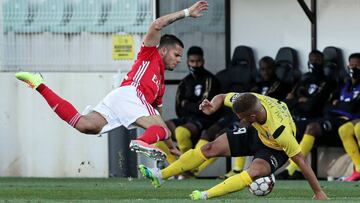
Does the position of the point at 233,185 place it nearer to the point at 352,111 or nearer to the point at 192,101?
the point at 352,111

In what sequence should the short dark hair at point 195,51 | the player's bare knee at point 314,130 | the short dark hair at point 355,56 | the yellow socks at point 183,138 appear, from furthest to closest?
the short dark hair at point 195,51, the yellow socks at point 183,138, the short dark hair at point 355,56, the player's bare knee at point 314,130

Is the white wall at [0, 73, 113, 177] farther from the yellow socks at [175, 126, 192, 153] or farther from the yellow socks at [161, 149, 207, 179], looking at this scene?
the yellow socks at [161, 149, 207, 179]

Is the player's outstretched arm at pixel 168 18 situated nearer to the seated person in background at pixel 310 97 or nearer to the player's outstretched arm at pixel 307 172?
the player's outstretched arm at pixel 307 172

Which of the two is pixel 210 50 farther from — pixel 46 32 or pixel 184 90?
pixel 46 32

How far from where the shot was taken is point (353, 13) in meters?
18.4

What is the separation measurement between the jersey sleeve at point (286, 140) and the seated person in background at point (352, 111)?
4908mm

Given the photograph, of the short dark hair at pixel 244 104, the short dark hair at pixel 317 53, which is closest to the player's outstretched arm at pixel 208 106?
the short dark hair at pixel 244 104

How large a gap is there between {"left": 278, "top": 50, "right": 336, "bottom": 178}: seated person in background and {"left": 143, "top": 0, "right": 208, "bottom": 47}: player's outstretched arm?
448 cm

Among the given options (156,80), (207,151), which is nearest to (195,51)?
(156,80)

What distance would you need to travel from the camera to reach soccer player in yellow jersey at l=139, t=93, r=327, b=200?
1242cm

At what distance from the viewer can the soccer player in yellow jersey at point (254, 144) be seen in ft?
40.8

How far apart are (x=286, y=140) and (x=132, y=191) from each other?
10.6ft

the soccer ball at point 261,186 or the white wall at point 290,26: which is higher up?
the white wall at point 290,26

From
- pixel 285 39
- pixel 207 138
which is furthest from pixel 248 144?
pixel 285 39
